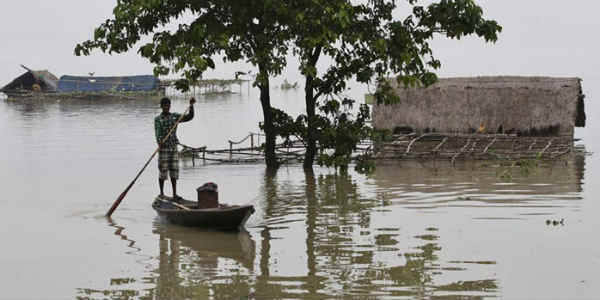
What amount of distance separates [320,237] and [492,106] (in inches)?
502

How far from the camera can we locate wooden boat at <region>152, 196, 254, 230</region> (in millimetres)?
9922

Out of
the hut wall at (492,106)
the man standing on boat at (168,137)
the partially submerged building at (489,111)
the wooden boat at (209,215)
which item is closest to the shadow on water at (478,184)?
the partially submerged building at (489,111)

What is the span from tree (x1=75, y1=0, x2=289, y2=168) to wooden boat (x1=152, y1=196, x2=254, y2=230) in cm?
287

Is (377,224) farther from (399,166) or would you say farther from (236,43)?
(399,166)

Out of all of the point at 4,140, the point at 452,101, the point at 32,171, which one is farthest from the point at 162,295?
the point at 4,140

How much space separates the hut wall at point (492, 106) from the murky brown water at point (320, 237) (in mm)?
2505

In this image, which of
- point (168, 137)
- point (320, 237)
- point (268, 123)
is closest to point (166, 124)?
point (168, 137)

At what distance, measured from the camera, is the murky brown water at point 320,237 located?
770 centimetres

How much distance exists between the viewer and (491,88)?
21.5 metres

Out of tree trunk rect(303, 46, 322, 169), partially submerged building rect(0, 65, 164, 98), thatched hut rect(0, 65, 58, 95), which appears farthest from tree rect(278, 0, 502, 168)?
thatched hut rect(0, 65, 58, 95)

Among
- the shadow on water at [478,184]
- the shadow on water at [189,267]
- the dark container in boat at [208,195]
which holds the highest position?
the dark container in boat at [208,195]

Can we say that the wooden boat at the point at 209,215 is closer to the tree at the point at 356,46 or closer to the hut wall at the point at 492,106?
the tree at the point at 356,46

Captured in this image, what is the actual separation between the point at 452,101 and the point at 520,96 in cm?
188

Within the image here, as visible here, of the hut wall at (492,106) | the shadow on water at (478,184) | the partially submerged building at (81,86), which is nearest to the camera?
the shadow on water at (478,184)
